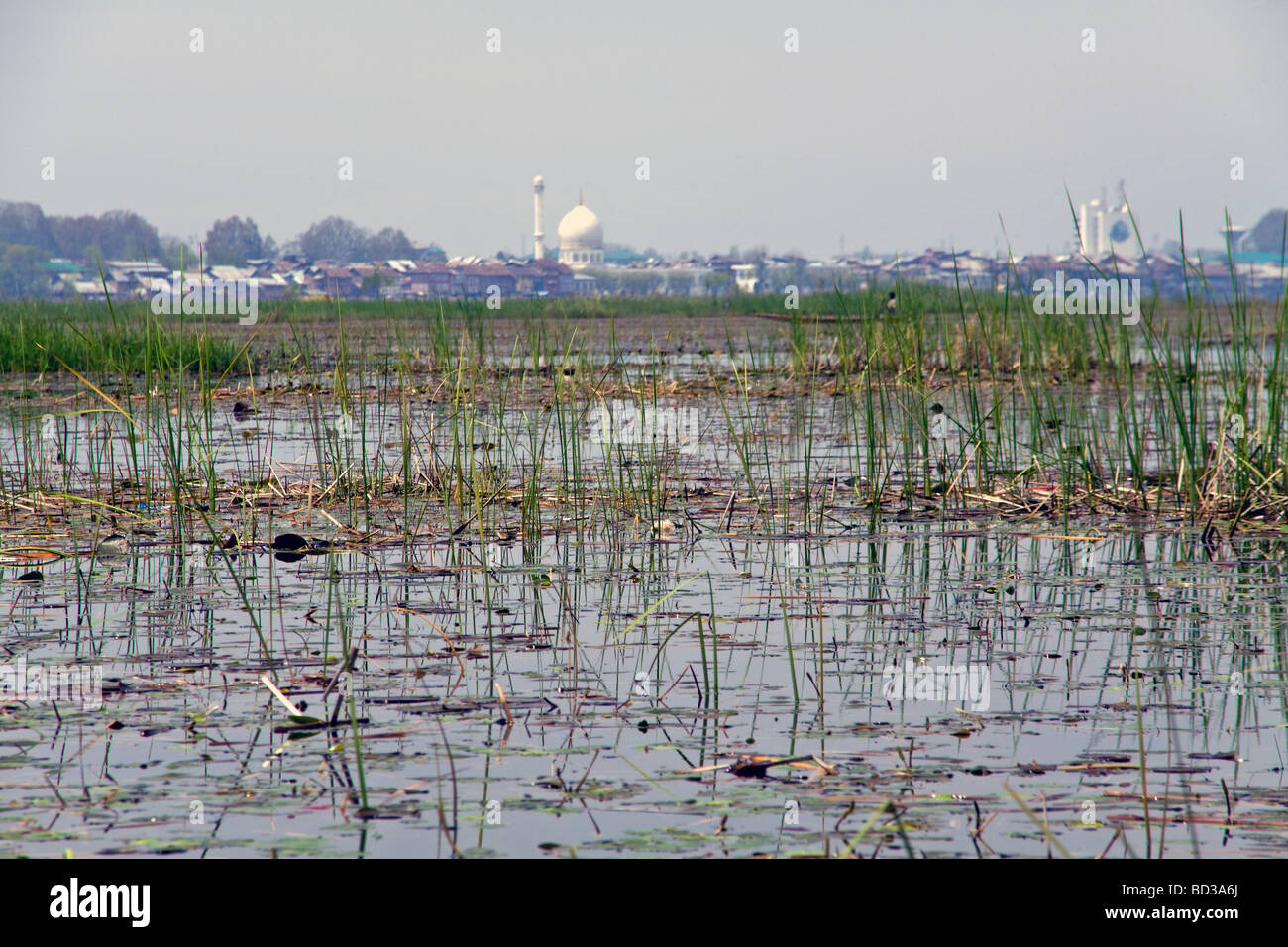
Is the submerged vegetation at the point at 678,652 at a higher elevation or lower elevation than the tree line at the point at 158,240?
lower

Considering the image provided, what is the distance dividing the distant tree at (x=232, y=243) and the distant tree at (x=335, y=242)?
1061cm

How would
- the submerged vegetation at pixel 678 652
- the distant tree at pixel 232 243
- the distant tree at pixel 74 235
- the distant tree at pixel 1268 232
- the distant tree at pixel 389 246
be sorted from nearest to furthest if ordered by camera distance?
the submerged vegetation at pixel 678 652 < the distant tree at pixel 232 243 < the distant tree at pixel 74 235 < the distant tree at pixel 389 246 < the distant tree at pixel 1268 232

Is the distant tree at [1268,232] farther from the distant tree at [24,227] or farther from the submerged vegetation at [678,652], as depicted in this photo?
the submerged vegetation at [678,652]

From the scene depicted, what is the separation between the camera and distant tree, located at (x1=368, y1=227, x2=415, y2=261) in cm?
8225

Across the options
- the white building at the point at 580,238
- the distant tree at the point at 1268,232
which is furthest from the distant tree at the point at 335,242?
the distant tree at the point at 1268,232

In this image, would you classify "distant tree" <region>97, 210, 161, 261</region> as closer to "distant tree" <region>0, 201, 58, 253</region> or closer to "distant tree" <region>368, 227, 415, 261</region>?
"distant tree" <region>0, 201, 58, 253</region>

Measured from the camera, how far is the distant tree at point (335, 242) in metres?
82.3

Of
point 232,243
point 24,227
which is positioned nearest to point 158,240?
point 232,243

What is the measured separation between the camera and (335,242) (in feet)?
280

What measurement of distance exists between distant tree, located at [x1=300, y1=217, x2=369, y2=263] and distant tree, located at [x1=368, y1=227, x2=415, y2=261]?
0.62 meters

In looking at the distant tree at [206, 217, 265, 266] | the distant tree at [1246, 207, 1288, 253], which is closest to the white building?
the distant tree at [206, 217, 265, 266]

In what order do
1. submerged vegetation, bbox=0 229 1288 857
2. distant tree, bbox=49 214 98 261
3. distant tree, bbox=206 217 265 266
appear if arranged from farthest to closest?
distant tree, bbox=49 214 98 261, distant tree, bbox=206 217 265 266, submerged vegetation, bbox=0 229 1288 857

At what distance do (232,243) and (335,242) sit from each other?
63.2 ft

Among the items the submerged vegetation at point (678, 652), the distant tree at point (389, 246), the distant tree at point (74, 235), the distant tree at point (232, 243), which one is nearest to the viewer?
the submerged vegetation at point (678, 652)
